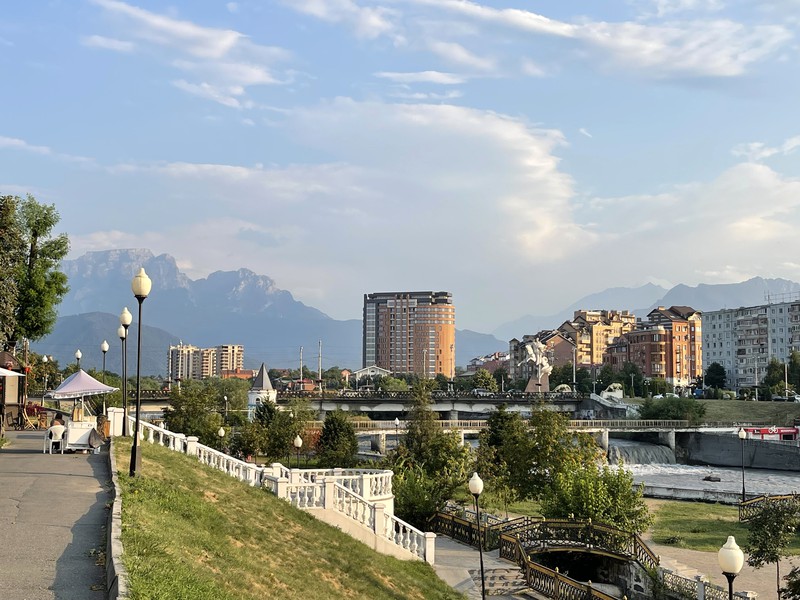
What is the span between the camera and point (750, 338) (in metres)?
169

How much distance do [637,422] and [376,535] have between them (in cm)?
8380

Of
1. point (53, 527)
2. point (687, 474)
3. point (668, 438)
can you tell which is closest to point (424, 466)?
point (53, 527)

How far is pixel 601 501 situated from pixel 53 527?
20.9m

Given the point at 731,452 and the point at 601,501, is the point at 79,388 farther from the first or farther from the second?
the point at 731,452

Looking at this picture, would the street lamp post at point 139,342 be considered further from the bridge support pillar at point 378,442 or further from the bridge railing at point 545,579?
the bridge support pillar at point 378,442

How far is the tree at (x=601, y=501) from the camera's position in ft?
96.4

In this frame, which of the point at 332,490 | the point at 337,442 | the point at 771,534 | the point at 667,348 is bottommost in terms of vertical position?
the point at 337,442

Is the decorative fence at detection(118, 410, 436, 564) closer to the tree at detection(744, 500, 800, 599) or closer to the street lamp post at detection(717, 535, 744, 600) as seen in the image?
the tree at detection(744, 500, 800, 599)

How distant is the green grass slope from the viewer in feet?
39.3

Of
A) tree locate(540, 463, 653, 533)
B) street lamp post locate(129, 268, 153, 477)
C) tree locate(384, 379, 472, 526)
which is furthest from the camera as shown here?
tree locate(384, 379, 472, 526)

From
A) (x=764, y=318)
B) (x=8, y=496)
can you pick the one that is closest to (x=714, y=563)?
(x=8, y=496)

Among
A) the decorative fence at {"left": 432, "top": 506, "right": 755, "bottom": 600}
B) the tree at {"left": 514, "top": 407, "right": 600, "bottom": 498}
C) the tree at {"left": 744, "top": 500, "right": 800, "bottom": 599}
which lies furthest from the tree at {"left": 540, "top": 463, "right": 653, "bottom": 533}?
the tree at {"left": 514, "top": 407, "right": 600, "bottom": 498}

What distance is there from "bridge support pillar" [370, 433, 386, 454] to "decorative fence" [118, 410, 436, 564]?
194 ft

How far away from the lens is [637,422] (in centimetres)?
10006
